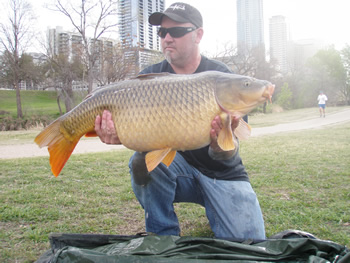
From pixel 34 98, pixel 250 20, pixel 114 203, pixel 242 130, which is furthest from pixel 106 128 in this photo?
pixel 250 20

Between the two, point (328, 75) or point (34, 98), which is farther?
point (328, 75)

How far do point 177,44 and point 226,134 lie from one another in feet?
3.16

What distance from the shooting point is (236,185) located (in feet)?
6.94

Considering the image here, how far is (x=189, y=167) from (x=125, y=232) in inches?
27.6

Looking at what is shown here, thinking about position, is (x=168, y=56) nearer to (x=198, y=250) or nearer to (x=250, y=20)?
(x=198, y=250)

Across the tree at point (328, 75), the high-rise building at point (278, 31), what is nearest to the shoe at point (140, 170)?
the tree at point (328, 75)

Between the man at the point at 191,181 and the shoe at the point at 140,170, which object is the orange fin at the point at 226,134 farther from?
the shoe at the point at 140,170

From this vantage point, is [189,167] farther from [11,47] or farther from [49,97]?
[49,97]

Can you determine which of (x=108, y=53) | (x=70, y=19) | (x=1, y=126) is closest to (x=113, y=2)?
(x=70, y=19)

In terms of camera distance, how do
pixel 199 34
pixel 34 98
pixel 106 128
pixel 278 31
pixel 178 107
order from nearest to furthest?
1. pixel 178 107
2. pixel 106 128
3. pixel 199 34
4. pixel 34 98
5. pixel 278 31

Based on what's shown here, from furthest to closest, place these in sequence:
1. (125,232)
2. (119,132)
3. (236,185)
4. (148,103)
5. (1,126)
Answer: (1,126), (125,232), (236,185), (119,132), (148,103)

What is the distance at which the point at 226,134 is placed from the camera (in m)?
1.54

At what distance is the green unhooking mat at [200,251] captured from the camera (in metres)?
1.40

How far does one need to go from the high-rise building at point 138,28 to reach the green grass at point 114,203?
17.0m
